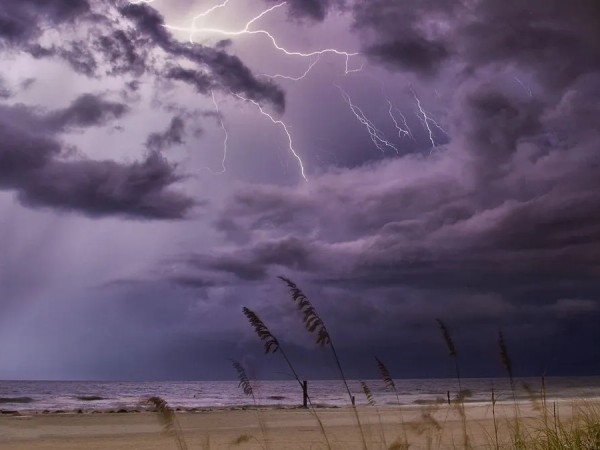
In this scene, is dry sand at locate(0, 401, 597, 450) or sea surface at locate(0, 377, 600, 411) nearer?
dry sand at locate(0, 401, 597, 450)

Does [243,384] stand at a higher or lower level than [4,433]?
higher

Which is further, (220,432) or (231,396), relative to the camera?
(231,396)

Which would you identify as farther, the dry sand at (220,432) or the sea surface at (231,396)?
the sea surface at (231,396)

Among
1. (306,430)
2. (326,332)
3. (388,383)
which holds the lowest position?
(306,430)

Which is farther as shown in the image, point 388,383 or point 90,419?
point 90,419

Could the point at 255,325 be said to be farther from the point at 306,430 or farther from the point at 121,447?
the point at 306,430

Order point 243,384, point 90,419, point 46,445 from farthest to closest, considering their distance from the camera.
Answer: point 90,419 → point 46,445 → point 243,384

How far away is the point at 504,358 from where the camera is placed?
17.2 ft

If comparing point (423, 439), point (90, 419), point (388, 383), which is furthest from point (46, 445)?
point (388, 383)

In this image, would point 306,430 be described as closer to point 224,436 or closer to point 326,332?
point 224,436

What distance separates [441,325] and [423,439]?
931 centimetres

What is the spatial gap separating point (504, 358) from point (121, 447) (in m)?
12.9

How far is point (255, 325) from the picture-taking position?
416cm

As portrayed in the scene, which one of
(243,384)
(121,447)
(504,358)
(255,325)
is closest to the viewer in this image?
(255,325)
